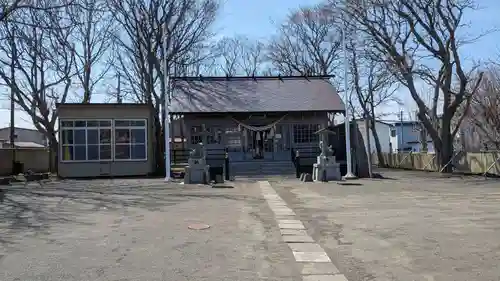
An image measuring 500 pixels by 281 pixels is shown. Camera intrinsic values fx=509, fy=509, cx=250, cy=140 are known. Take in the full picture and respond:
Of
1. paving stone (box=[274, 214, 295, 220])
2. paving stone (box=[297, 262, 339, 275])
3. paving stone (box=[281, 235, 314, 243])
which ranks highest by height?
paving stone (box=[274, 214, 295, 220])

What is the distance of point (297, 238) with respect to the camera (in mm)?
8961

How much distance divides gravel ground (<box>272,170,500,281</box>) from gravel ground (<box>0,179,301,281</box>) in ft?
3.27

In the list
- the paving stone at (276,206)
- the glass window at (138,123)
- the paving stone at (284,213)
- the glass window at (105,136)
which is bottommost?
the paving stone at (284,213)

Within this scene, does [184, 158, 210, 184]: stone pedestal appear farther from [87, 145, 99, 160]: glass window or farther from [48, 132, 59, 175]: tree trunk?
[48, 132, 59, 175]: tree trunk

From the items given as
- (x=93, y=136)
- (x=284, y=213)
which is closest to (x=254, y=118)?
(x=93, y=136)

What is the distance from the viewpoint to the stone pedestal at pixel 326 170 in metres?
23.7

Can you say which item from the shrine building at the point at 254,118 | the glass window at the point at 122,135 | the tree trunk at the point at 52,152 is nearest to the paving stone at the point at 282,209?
the shrine building at the point at 254,118

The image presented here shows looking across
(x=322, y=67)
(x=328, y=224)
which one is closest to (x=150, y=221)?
(x=328, y=224)

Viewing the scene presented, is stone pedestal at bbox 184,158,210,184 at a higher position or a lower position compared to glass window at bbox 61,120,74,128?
lower

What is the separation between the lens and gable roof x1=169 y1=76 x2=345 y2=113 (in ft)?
103

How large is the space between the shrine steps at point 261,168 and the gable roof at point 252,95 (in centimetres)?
325

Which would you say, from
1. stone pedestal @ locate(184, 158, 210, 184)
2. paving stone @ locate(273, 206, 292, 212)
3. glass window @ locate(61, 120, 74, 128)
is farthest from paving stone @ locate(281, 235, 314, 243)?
glass window @ locate(61, 120, 74, 128)

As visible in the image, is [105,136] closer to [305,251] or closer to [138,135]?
[138,135]

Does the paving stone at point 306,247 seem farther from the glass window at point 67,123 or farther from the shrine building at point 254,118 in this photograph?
the glass window at point 67,123
